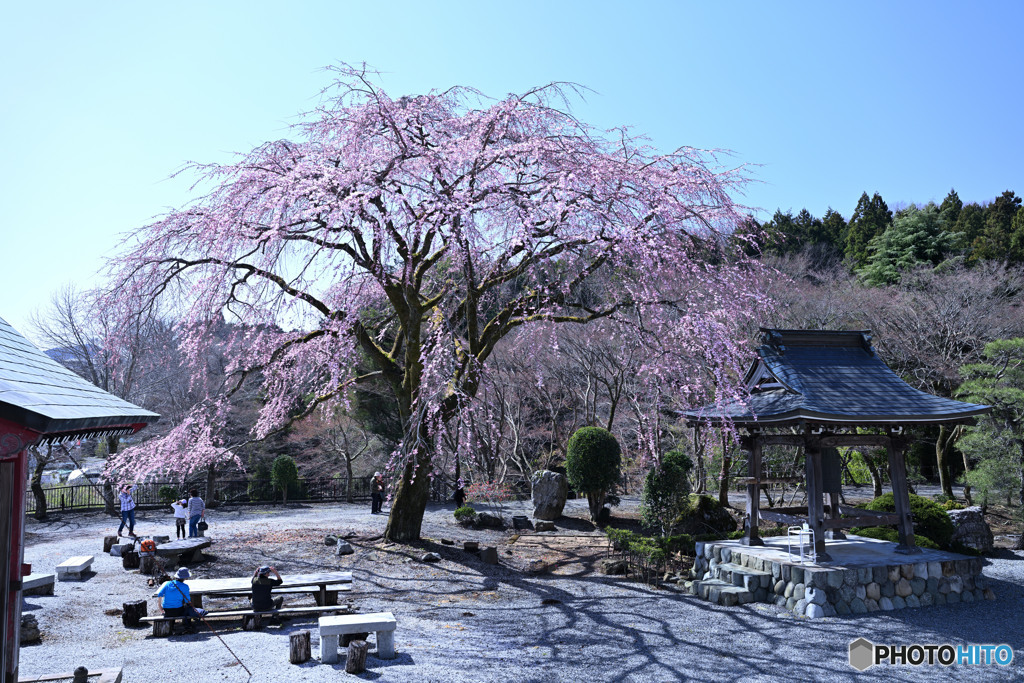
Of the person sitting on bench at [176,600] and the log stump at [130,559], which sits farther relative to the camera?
the log stump at [130,559]

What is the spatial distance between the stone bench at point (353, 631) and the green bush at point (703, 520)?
8.35m

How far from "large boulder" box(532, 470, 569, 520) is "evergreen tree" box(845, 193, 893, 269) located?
2343 centimetres

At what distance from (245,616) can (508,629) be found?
2996 mm

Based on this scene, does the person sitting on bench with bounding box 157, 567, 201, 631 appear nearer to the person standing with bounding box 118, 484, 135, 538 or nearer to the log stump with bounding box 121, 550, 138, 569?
the log stump with bounding box 121, 550, 138, 569

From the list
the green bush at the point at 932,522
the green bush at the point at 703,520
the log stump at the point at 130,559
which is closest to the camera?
the log stump at the point at 130,559

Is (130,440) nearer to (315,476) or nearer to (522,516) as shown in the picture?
(315,476)

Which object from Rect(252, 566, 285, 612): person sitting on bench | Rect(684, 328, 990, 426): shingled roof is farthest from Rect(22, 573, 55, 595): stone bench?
Rect(684, 328, 990, 426): shingled roof

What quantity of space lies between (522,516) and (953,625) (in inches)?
385

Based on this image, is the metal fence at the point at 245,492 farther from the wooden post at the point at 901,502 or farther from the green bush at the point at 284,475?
the wooden post at the point at 901,502

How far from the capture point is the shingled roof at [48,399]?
298cm

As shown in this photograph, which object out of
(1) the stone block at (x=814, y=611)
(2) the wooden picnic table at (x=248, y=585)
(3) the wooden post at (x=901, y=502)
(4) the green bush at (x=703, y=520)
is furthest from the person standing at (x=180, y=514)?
(3) the wooden post at (x=901, y=502)

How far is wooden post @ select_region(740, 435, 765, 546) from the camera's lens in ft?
33.2

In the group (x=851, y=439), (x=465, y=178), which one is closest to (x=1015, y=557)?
(x=851, y=439)

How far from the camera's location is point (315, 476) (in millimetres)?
22750
